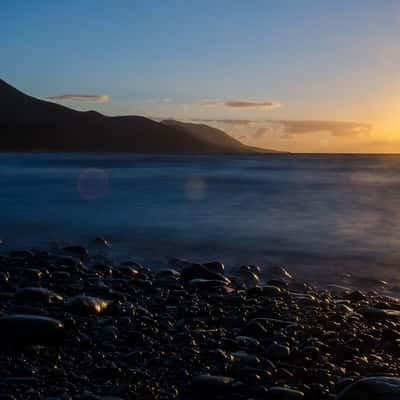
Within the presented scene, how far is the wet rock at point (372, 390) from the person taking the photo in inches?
127

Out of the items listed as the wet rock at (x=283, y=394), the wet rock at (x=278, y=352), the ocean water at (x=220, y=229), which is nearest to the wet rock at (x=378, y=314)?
the wet rock at (x=278, y=352)

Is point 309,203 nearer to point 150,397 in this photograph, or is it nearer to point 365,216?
point 365,216

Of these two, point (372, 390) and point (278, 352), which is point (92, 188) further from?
point (372, 390)

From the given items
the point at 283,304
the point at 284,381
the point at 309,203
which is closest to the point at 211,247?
the point at 283,304

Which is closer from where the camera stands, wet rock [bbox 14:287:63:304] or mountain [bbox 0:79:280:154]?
wet rock [bbox 14:287:63:304]

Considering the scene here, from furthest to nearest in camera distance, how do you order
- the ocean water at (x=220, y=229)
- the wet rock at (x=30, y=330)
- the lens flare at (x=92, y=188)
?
the lens flare at (x=92, y=188) < the ocean water at (x=220, y=229) < the wet rock at (x=30, y=330)

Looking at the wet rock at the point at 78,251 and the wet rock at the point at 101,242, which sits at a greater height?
the wet rock at the point at 78,251

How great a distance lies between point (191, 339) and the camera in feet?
14.7

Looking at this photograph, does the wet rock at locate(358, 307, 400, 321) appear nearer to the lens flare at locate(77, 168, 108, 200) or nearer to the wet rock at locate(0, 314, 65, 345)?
the wet rock at locate(0, 314, 65, 345)

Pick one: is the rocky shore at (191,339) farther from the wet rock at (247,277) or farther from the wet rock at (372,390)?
the wet rock at (247,277)

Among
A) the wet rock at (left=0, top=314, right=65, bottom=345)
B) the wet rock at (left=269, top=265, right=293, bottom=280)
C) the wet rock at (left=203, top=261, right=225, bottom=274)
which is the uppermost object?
the wet rock at (left=0, top=314, right=65, bottom=345)

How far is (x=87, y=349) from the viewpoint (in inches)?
166

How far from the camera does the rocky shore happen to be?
3.59 meters

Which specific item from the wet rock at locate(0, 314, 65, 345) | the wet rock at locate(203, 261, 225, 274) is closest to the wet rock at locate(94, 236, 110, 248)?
the wet rock at locate(203, 261, 225, 274)
